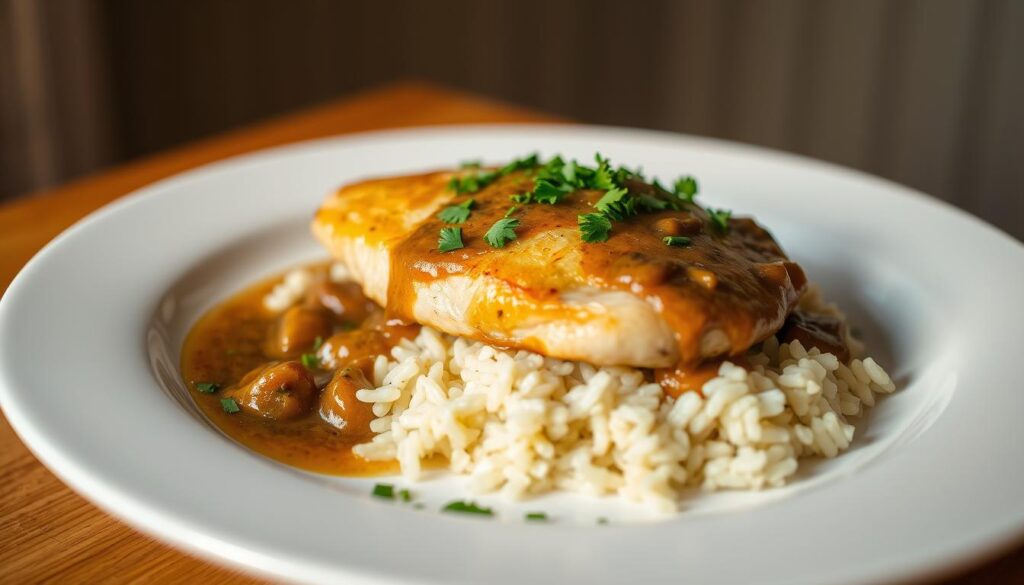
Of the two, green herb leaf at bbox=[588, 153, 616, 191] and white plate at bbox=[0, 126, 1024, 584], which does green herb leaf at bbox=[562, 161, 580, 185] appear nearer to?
green herb leaf at bbox=[588, 153, 616, 191]

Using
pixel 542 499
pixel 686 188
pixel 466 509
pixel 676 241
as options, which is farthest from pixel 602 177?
pixel 466 509

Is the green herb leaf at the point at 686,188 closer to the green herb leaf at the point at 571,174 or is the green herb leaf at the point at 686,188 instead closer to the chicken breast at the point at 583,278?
the chicken breast at the point at 583,278

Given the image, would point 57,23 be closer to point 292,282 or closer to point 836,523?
point 292,282

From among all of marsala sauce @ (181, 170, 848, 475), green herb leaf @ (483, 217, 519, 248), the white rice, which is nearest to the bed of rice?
the white rice

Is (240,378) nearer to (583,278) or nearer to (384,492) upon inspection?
→ (384,492)

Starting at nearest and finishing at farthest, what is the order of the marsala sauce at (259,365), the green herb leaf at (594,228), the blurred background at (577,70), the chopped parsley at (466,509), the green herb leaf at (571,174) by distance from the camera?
the chopped parsley at (466,509) → the marsala sauce at (259,365) → the green herb leaf at (594,228) → the green herb leaf at (571,174) → the blurred background at (577,70)

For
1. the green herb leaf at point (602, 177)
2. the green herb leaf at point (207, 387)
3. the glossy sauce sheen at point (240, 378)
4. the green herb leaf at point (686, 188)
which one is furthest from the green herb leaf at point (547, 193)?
the green herb leaf at point (207, 387)
